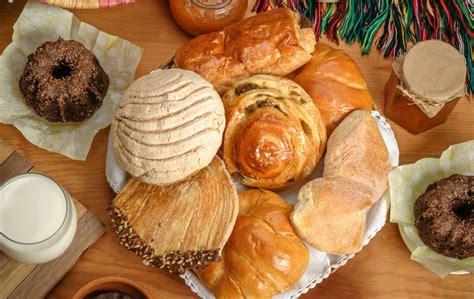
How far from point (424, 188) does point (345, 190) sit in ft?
0.58

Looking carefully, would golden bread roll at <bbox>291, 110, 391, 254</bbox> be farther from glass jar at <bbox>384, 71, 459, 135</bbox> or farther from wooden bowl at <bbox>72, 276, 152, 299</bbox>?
wooden bowl at <bbox>72, 276, 152, 299</bbox>

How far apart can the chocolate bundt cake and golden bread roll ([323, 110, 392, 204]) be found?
457mm

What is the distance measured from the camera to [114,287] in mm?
1074

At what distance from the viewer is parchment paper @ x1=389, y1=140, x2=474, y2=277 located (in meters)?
1.15

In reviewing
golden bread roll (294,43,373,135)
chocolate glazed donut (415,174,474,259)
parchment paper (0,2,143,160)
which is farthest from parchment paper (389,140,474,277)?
parchment paper (0,2,143,160)

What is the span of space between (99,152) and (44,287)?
271mm

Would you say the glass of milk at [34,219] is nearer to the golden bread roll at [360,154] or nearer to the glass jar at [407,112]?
the golden bread roll at [360,154]

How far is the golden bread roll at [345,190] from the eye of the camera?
1092 mm

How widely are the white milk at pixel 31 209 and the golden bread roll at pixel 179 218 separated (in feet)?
0.31

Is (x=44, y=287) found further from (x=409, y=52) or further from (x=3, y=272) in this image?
(x=409, y=52)

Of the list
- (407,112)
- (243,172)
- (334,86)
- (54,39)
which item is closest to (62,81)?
(54,39)

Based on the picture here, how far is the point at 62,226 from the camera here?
3.52 feet

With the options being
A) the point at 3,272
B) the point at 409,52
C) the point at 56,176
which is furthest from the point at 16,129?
the point at 409,52

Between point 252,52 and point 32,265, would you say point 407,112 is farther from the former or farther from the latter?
point 32,265
